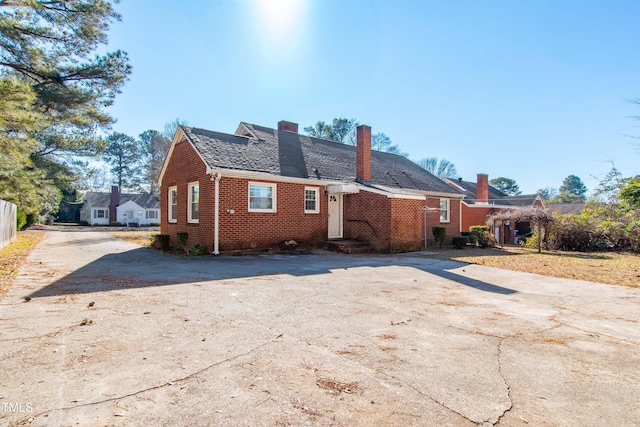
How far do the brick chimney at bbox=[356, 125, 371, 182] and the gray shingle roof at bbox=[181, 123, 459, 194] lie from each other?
1.54ft

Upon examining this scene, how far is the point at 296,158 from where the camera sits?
1512 centimetres

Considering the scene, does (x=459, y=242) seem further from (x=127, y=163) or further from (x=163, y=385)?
(x=127, y=163)

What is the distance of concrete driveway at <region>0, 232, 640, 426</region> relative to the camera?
2.32m

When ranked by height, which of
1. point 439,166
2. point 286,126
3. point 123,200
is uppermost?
point 439,166

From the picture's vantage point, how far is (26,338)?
3.67 metres

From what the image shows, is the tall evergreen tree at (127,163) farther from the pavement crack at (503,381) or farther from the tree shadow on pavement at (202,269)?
the pavement crack at (503,381)

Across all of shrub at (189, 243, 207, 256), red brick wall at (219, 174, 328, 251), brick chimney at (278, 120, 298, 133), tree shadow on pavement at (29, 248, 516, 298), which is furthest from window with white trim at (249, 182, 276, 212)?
brick chimney at (278, 120, 298, 133)

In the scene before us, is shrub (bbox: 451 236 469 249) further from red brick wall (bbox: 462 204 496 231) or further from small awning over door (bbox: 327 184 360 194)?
red brick wall (bbox: 462 204 496 231)

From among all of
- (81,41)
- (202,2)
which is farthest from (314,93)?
(81,41)

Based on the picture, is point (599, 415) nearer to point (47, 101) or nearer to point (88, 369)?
point (88, 369)

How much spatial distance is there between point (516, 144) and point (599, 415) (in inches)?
1053

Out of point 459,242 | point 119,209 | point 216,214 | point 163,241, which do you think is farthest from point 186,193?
point 119,209

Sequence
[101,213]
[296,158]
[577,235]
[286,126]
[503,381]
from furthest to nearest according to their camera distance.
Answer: [101,213]
[286,126]
[577,235]
[296,158]
[503,381]

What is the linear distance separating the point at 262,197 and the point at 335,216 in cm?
377
